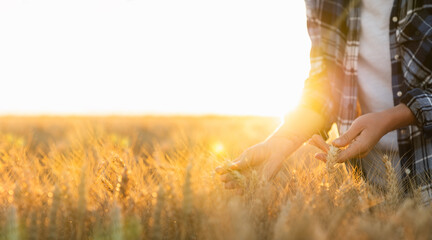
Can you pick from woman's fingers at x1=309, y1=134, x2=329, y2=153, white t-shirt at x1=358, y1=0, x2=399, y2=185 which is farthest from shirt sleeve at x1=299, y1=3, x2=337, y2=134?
woman's fingers at x1=309, y1=134, x2=329, y2=153

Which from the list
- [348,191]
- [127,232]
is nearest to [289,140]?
[348,191]

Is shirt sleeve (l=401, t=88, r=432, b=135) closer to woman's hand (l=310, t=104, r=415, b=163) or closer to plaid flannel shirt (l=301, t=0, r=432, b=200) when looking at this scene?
plaid flannel shirt (l=301, t=0, r=432, b=200)

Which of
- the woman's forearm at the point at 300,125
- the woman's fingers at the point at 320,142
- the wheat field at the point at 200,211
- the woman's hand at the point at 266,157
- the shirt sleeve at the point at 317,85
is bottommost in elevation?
the wheat field at the point at 200,211

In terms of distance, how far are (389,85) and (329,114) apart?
0.33 m

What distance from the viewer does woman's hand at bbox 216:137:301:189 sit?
4.90ft

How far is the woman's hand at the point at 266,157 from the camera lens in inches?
58.8

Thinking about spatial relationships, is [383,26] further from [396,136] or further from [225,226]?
[225,226]

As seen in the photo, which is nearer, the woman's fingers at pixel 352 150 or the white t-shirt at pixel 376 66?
the woman's fingers at pixel 352 150

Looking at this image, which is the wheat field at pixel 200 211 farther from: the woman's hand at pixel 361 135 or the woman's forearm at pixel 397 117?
the woman's forearm at pixel 397 117

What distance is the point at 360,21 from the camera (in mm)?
2000

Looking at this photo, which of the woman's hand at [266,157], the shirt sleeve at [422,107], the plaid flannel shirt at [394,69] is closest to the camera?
the woman's hand at [266,157]

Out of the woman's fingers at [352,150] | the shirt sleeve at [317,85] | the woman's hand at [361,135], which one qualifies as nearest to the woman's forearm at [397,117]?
the woman's hand at [361,135]

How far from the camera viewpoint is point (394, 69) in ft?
6.17

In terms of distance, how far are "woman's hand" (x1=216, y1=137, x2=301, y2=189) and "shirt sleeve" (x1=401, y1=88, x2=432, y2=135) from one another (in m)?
0.51
